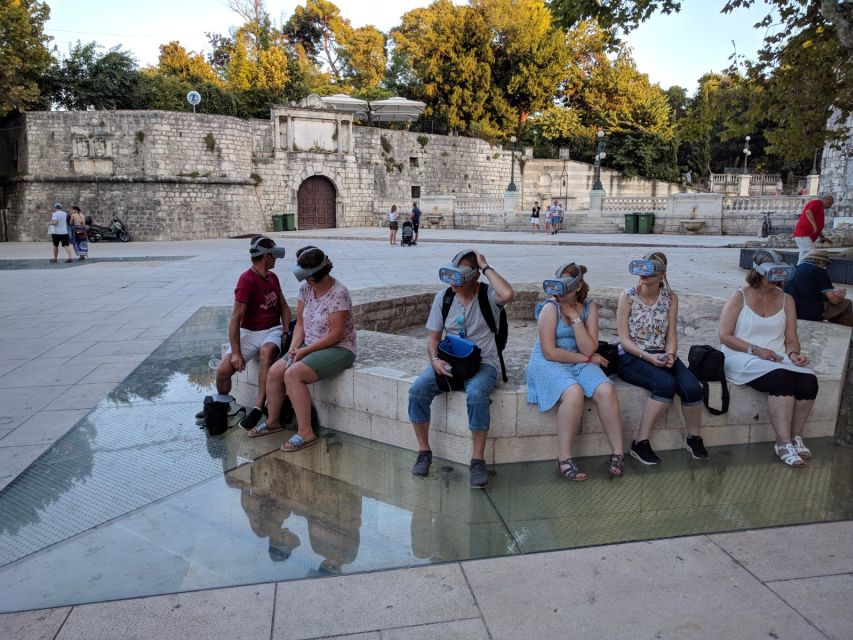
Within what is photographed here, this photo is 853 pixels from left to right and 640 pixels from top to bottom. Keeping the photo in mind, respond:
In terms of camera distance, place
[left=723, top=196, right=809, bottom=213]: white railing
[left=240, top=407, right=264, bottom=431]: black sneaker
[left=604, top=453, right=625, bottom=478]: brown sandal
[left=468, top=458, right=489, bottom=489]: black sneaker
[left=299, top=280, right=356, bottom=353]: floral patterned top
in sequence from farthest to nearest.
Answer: [left=723, top=196, right=809, bottom=213]: white railing
[left=240, top=407, right=264, bottom=431]: black sneaker
[left=299, top=280, right=356, bottom=353]: floral patterned top
[left=604, top=453, right=625, bottom=478]: brown sandal
[left=468, top=458, right=489, bottom=489]: black sneaker

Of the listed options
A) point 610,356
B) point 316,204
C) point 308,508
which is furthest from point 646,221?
point 308,508

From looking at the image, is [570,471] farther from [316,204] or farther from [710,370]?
[316,204]

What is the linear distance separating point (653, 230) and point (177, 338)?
24242 mm

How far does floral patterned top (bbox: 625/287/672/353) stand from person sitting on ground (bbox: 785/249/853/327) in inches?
104

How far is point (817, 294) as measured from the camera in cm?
636

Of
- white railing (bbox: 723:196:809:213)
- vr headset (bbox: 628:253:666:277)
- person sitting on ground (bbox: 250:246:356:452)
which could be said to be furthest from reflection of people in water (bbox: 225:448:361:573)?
white railing (bbox: 723:196:809:213)

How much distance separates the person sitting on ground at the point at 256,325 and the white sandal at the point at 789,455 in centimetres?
→ 375

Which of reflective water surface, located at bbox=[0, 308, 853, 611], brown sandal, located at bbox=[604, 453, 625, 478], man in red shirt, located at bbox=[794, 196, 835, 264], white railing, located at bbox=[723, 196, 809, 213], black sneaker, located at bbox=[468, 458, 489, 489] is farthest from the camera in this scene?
white railing, located at bbox=[723, 196, 809, 213]

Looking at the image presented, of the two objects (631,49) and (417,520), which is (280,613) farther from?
(631,49)

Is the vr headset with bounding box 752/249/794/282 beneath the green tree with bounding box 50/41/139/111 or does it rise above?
beneath

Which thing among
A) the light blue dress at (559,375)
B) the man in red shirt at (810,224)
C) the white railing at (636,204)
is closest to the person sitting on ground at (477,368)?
the light blue dress at (559,375)

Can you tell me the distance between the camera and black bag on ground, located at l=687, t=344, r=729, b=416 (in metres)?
4.32

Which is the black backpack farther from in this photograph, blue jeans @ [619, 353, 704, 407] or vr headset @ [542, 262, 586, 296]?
blue jeans @ [619, 353, 704, 407]

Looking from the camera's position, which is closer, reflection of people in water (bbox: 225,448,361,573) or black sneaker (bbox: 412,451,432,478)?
reflection of people in water (bbox: 225,448,361,573)
